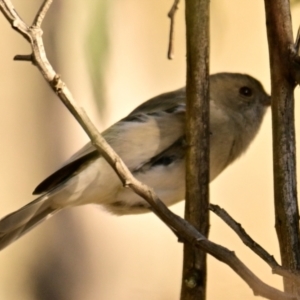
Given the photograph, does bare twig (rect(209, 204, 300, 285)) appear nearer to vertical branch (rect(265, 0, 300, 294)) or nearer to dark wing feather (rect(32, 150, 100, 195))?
vertical branch (rect(265, 0, 300, 294))

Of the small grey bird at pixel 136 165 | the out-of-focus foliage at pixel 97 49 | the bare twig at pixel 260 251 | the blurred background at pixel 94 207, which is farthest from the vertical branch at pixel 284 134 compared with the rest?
the blurred background at pixel 94 207

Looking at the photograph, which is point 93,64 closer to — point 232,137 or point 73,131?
point 232,137

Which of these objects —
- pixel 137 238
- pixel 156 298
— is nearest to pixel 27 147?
pixel 137 238

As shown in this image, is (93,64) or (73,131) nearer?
(93,64)

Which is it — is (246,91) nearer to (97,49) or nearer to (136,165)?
(136,165)

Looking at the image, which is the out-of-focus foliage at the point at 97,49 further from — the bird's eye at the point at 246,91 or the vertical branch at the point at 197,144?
the bird's eye at the point at 246,91

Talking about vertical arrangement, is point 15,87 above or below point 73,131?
above
